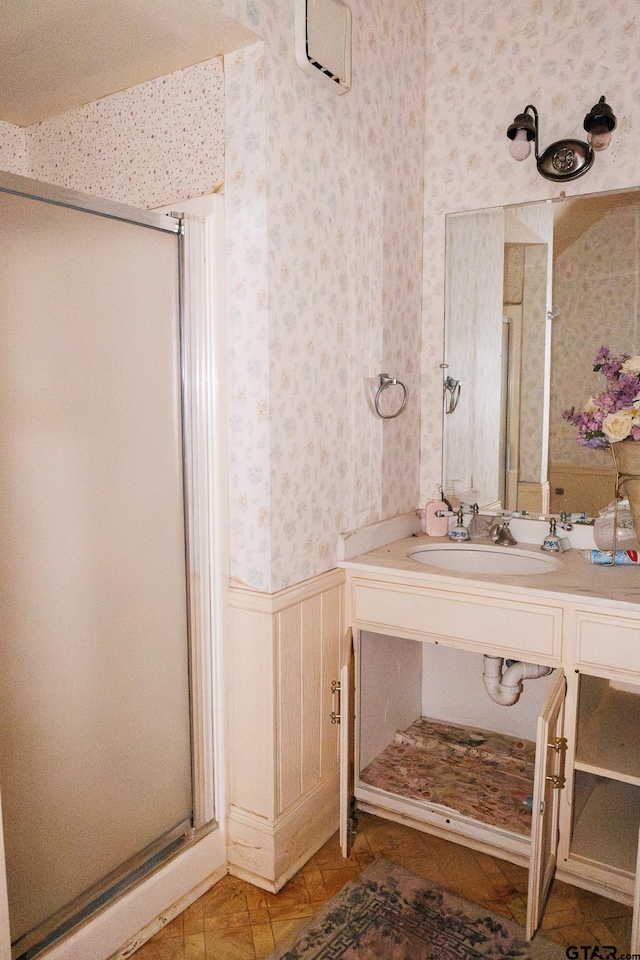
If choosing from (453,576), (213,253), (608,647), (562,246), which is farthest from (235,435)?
(562,246)

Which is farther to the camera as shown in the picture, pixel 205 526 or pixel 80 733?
pixel 205 526

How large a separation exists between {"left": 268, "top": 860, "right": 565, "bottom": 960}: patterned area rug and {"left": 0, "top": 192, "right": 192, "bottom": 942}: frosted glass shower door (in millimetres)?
452

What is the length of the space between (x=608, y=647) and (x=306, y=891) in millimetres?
1041

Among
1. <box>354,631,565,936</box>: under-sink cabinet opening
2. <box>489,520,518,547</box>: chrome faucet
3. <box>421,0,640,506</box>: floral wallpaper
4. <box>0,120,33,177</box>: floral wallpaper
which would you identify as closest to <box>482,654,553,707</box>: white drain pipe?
<box>354,631,565,936</box>: under-sink cabinet opening

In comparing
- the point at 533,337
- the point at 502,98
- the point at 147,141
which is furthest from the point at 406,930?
the point at 502,98

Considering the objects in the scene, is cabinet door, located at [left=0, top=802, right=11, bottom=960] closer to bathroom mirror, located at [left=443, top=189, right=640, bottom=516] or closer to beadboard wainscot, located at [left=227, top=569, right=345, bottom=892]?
beadboard wainscot, located at [left=227, top=569, right=345, bottom=892]

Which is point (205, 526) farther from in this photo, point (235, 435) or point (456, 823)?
point (456, 823)

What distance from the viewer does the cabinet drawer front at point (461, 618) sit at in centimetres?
183

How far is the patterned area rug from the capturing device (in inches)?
65.9

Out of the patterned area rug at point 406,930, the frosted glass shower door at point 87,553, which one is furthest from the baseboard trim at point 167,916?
the patterned area rug at point 406,930

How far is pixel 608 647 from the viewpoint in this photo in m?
1.75

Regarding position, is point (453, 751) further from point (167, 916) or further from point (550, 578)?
point (167, 916)

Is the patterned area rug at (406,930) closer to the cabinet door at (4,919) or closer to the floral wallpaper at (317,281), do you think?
the cabinet door at (4,919)

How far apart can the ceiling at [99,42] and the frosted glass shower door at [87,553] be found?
18.2 inches
